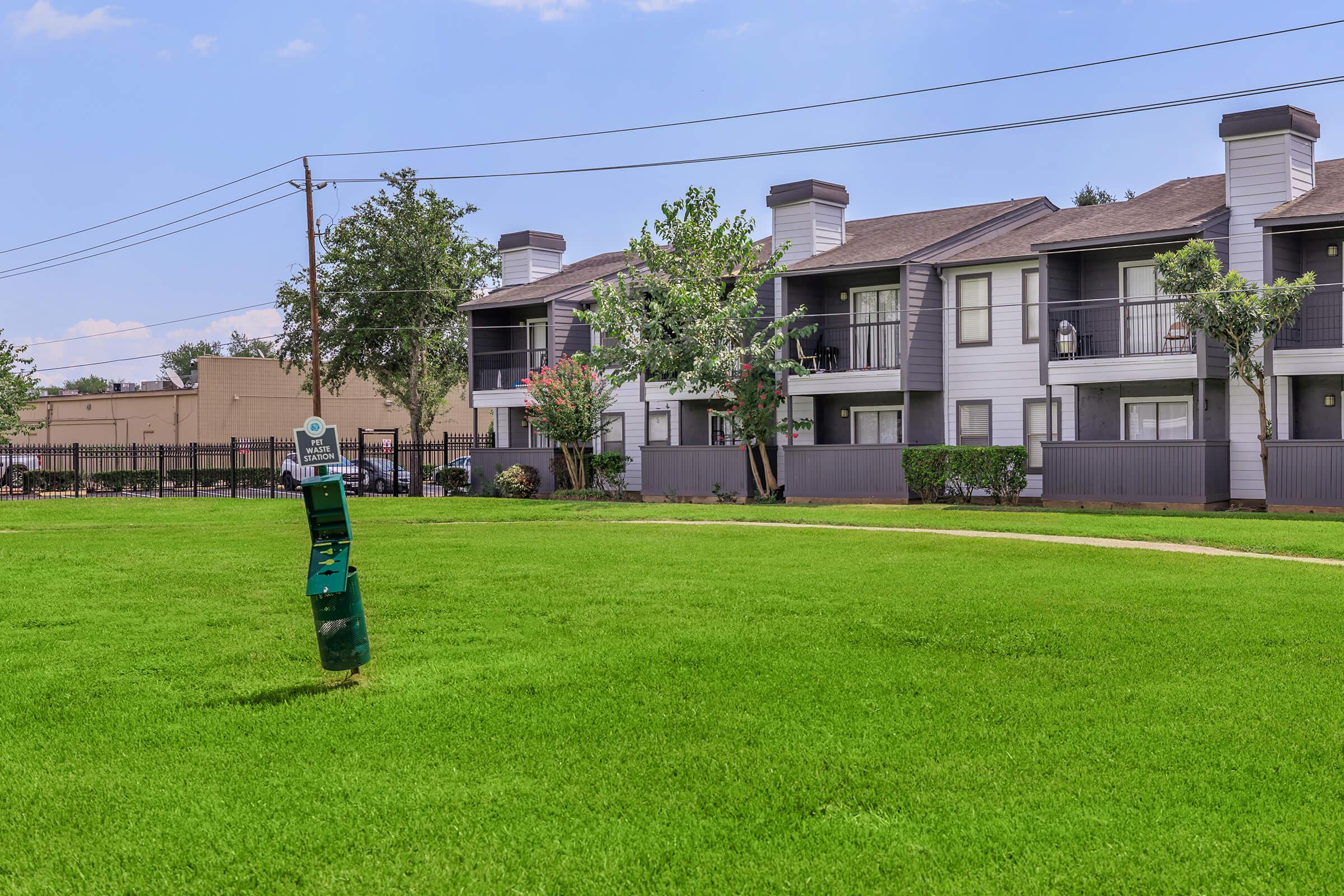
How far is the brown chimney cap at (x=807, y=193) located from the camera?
35.7 metres

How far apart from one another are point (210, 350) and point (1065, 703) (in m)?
145

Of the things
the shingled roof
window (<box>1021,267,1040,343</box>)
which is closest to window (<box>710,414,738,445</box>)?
window (<box>1021,267,1040,343</box>)

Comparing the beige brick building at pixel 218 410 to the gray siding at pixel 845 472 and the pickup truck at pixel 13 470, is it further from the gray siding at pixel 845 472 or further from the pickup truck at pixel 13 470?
the gray siding at pixel 845 472

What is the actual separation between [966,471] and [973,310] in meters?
4.61

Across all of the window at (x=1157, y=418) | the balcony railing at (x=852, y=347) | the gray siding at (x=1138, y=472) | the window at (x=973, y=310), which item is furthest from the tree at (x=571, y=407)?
the window at (x=1157, y=418)

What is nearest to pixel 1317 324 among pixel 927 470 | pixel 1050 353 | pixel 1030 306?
pixel 1050 353

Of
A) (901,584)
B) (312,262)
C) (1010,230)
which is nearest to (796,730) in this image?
(901,584)

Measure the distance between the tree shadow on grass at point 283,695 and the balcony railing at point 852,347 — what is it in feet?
79.7

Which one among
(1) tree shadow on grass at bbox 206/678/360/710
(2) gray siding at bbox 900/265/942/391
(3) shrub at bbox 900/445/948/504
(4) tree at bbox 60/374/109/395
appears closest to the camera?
(1) tree shadow on grass at bbox 206/678/360/710

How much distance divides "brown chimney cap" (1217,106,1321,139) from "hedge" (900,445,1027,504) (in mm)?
8222

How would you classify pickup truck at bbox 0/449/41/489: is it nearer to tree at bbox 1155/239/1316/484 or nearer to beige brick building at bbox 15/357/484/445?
beige brick building at bbox 15/357/484/445

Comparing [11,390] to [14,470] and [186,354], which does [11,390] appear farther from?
[186,354]

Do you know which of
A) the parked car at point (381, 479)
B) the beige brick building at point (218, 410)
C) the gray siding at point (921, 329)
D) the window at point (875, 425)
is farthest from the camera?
the beige brick building at point (218, 410)

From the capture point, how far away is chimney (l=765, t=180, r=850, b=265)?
117 ft
